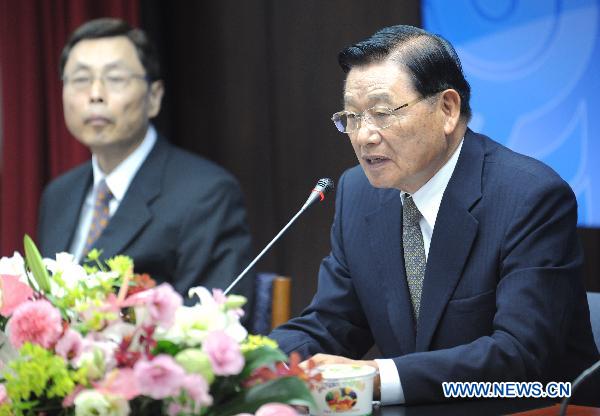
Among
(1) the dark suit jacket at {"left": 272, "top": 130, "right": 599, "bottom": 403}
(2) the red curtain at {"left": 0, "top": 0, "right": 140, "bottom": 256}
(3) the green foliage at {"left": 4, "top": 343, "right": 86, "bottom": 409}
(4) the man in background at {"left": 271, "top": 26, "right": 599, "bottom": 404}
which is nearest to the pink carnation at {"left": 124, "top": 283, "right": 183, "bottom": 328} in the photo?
(3) the green foliage at {"left": 4, "top": 343, "right": 86, "bottom": 409}

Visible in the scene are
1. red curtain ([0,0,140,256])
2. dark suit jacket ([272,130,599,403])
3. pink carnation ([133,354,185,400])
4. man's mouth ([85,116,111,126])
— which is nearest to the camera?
pink carnation ([133,354,185,400])

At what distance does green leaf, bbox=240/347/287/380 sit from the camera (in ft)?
3.66

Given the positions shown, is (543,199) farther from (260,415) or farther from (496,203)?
(260,415)

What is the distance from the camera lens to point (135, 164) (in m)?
3.21

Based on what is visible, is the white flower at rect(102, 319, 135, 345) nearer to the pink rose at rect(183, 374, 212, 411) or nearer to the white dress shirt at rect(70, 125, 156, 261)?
the pink rose at rect(183, 374, 212, 411)

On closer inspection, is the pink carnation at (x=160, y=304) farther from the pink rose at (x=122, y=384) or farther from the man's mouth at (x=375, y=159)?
the man's mouth at (x=375, y=159)

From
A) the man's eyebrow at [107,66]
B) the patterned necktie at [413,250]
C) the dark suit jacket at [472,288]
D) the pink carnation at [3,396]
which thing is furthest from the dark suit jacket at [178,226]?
the pink carnation at [3,396]

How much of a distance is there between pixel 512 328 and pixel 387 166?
1.50ft

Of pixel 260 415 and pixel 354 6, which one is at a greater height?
pixel 354 6

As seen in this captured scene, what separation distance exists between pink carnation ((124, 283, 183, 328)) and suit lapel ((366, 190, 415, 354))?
3.31 feet

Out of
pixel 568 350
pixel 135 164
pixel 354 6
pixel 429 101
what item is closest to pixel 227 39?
pixel 354 6

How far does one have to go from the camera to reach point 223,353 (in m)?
1.08

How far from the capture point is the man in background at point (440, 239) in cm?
185

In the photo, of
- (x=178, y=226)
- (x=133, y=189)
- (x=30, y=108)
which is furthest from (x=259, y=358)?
(x=30, y=108)
